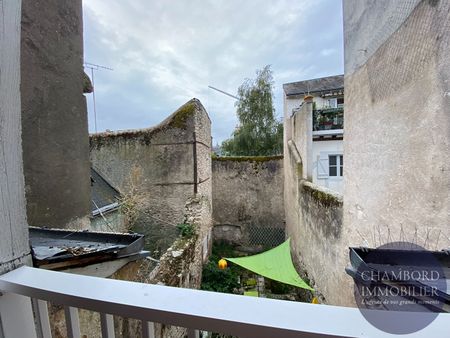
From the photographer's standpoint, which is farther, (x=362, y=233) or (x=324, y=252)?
(x=324, y=252)

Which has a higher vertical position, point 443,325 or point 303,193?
point 443,325

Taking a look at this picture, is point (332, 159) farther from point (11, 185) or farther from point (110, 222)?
point (11, 185)

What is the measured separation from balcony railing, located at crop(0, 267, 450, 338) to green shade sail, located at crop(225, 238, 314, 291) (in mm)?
5007

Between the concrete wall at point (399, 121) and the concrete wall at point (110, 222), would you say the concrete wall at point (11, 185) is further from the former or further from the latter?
the concrete wall at point (110, 222)

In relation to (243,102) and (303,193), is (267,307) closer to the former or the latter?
(303,193)

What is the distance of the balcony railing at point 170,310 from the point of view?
470mm

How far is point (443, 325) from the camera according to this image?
0.45 metres

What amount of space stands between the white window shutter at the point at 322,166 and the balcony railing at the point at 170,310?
28.4 feet

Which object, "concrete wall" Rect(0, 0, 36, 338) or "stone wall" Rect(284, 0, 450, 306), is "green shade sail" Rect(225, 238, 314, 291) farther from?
"concrete wall" Rect(0, 0, 36, 338)

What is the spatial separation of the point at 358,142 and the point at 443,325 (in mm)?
2946

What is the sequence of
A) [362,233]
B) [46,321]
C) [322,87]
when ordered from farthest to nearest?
[322,87]
[362,233]
[46,321]

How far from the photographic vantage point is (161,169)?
6.41 m

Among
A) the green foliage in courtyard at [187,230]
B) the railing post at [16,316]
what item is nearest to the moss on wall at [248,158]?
the green foliage in courtyard at [187,230]

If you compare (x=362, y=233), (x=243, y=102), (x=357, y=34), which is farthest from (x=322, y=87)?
(x=362, y=233)
